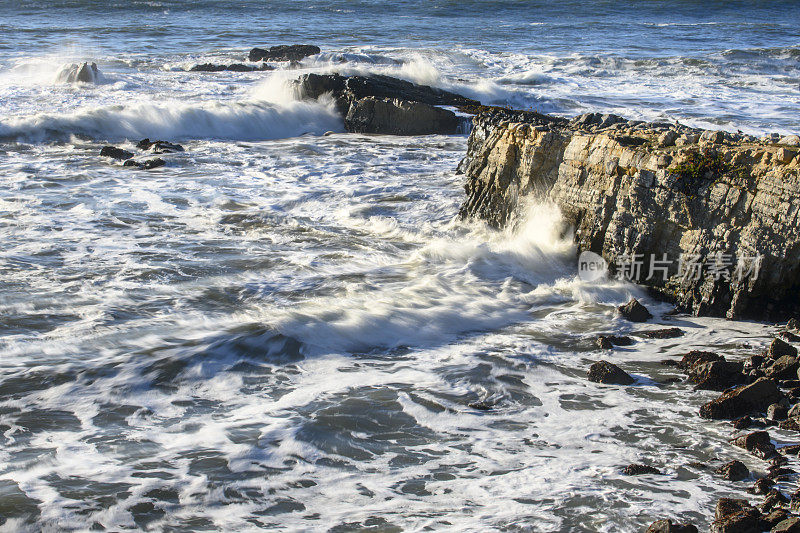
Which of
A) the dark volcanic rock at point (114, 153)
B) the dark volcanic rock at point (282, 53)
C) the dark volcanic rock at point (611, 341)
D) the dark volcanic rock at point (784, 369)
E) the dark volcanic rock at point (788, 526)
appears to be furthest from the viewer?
the dark volcanic rock at point (282, 53)

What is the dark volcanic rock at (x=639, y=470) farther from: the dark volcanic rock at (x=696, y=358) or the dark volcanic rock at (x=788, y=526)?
the dark volcanic rock at (x=696, y=358)

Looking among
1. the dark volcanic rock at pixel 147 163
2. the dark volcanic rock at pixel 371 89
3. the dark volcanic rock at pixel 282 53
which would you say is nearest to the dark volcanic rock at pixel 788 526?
the dark volcanic rock at pixel 147 163

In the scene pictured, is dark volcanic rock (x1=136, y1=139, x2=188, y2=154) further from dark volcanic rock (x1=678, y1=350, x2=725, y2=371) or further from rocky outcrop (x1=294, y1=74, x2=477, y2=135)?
dark volcanic rock (x1=678, y1=350, x2=725, y2=371)

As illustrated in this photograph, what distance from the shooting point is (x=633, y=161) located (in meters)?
8.32

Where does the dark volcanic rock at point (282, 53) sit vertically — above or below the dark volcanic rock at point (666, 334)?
above

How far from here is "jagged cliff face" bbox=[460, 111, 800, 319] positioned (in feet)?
23.7

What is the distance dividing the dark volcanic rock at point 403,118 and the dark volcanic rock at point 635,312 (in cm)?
1079

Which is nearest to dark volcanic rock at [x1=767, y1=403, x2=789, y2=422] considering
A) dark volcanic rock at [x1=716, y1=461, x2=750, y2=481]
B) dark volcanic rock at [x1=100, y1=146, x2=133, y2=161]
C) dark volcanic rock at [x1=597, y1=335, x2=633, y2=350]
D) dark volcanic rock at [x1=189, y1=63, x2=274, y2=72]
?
dark volcanic rock at [x1=716, y1=461, x2=750, y2=481]

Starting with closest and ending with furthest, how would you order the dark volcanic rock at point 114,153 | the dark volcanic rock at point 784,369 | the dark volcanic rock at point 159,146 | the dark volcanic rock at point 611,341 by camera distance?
1. the dark volcanic rock at point 784,369
2. the dark volcanic rock at point 611,341
3. the dark volcanic rock at point 114,153
4. the dark volcanic rock at point 159,146

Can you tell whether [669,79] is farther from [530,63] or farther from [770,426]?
[770,426]

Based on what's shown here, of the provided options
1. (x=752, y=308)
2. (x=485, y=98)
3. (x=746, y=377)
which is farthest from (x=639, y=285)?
(x=485, y=98)

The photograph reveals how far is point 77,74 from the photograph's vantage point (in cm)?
2261

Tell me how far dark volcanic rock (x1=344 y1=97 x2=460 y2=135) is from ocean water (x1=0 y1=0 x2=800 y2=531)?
0.68 m

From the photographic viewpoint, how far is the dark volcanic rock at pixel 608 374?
6.21 m
